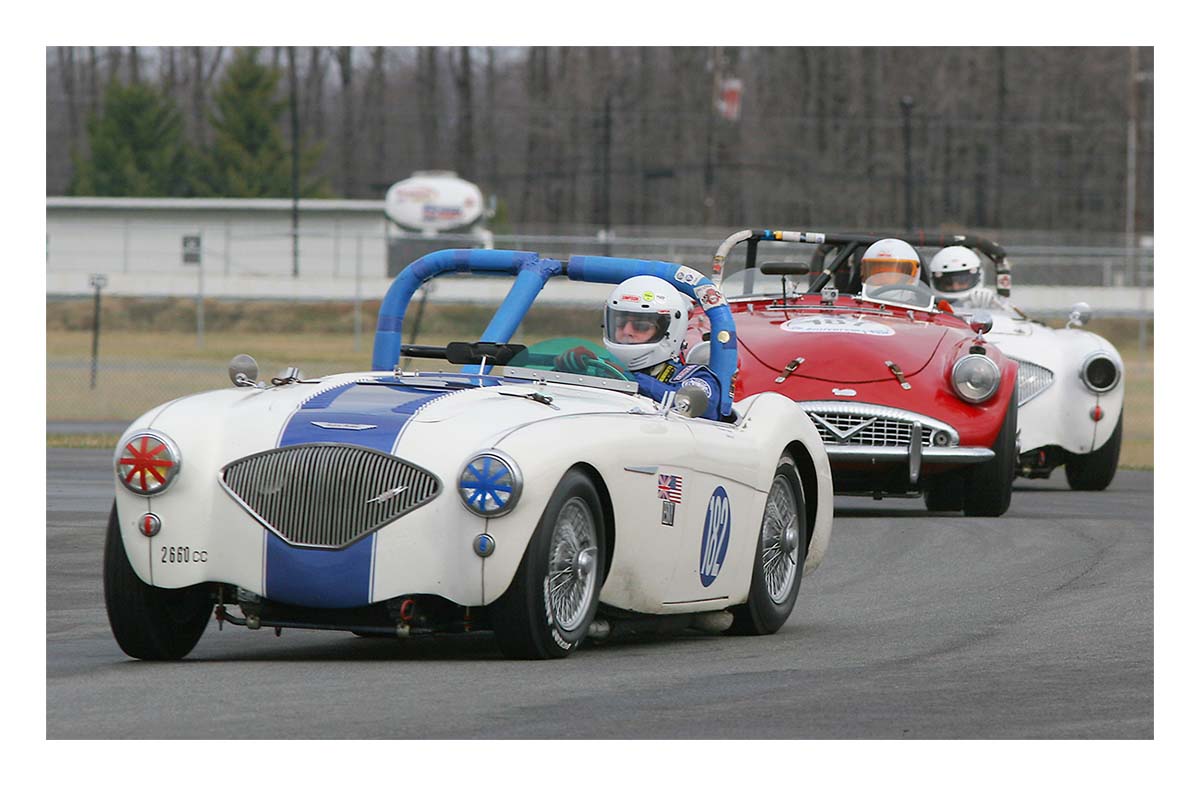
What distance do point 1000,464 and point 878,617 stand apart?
4.69 meters

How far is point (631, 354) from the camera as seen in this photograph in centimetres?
873

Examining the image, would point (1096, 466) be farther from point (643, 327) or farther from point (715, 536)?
point (715, 536)

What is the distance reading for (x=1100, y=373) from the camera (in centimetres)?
1555

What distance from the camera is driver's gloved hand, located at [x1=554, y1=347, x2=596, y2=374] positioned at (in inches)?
324

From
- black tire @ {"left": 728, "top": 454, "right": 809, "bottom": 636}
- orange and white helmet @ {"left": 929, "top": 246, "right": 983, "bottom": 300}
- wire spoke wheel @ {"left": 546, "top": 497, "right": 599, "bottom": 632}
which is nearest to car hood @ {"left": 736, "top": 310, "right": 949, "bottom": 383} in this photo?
orange and white helmet @ {"left": 929, "top": 246, "right": 983, "bottom": 300}

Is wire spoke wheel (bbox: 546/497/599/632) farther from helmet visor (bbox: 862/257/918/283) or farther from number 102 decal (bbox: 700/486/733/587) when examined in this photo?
helmet visor (bbox: 862/257/918/283)

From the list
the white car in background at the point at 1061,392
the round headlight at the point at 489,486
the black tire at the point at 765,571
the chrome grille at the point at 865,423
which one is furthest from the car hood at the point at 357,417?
the white car in background at the point at 1061,392

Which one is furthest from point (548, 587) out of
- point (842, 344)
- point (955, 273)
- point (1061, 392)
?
point (955, 273)

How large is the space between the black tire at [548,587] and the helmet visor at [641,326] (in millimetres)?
1555

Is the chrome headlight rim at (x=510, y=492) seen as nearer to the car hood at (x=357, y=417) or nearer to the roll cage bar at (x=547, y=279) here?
the car hood at (x=357, y=417)

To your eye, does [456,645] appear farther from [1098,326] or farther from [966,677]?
[1098,326]

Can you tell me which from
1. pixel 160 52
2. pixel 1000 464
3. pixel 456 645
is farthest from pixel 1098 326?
pixel 160 52

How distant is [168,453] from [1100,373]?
10024 millimetres

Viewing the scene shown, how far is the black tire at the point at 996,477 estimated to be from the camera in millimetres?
13414
